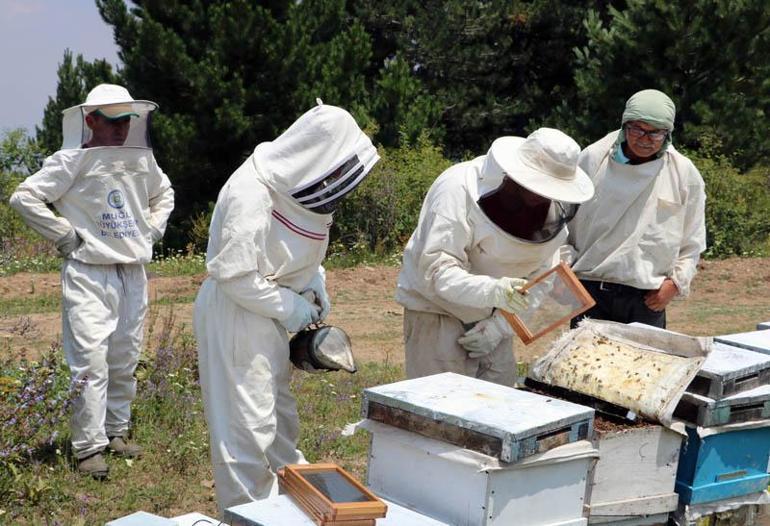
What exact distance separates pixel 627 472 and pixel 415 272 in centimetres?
111

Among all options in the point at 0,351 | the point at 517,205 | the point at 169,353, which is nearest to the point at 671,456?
the point at 517,205

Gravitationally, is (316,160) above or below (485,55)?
below

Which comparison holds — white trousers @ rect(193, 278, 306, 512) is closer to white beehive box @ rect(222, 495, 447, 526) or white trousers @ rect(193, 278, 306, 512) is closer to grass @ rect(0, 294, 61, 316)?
white beehive box @ rect(222, 495, 447, 526)

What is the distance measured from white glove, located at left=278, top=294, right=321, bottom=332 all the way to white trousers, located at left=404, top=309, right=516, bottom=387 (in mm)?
494

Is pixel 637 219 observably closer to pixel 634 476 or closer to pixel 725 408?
pixel 725 408

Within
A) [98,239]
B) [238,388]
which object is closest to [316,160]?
[238,388]

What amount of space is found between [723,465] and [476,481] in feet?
3.79

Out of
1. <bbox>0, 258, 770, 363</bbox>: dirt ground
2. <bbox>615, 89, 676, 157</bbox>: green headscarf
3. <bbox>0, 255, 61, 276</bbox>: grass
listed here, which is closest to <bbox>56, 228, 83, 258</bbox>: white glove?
<bbox>615, 89, 676, 157</bbox>: green headscarf

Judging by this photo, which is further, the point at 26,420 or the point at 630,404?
the point at 26,420

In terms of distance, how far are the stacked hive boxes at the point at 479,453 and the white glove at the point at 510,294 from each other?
46 centimetres

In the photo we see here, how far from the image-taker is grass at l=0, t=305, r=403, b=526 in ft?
12.8

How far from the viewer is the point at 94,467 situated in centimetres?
417

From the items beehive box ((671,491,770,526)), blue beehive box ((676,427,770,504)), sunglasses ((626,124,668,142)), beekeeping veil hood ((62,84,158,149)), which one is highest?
sunglasses ((626,124,668,142))

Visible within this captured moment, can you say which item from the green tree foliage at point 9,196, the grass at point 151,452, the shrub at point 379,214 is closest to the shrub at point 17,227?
the green tree foliage at point 9,196
